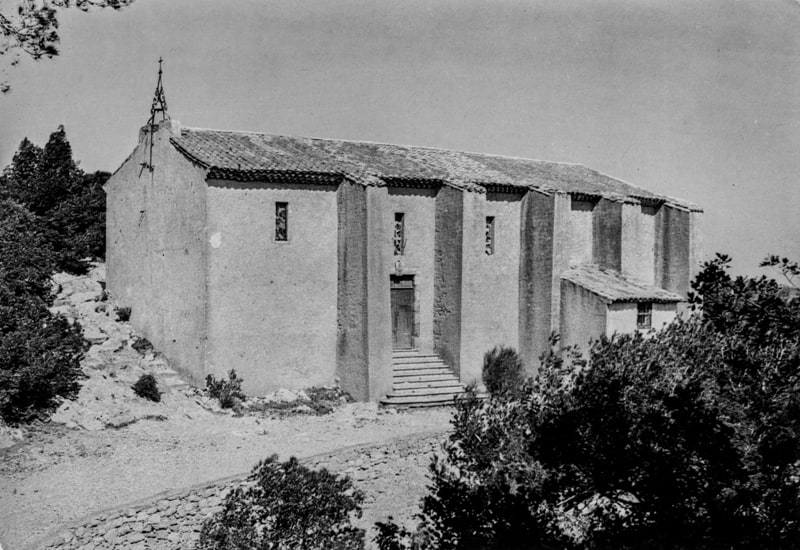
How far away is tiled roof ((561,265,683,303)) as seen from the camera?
25328 mm

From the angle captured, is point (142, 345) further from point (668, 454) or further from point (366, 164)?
point (668, 454)

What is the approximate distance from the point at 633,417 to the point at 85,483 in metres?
10.3

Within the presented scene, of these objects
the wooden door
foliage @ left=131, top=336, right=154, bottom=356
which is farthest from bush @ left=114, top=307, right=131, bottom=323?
the wooden door

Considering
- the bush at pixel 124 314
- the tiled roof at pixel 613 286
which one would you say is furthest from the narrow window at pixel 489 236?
the bush at pixel 124 314

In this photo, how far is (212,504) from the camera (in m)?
13.3

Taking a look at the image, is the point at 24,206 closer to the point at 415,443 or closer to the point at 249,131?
the point at 249,131

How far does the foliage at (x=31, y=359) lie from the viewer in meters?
16.9

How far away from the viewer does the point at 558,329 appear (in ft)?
86.3

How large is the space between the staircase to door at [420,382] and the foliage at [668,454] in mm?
10639

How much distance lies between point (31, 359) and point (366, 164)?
1210 centimetres

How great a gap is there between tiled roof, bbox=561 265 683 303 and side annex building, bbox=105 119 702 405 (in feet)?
0.31

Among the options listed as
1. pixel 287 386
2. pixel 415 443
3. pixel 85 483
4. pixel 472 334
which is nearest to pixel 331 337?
pixel 287 386

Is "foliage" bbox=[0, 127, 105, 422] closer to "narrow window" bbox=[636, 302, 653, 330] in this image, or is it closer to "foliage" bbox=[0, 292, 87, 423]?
"foliage" bbox=[0, 292, 87, 423]

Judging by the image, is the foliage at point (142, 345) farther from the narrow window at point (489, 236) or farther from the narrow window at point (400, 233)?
the narrow window at point (489, 236)
